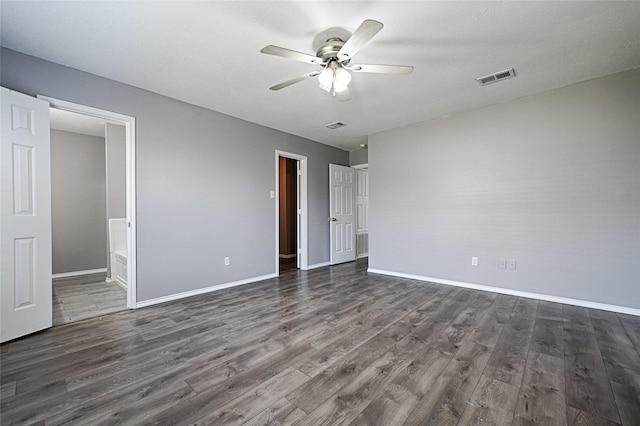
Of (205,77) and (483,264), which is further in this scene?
(483,264)

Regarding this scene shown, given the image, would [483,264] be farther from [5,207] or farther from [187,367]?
[5,207]

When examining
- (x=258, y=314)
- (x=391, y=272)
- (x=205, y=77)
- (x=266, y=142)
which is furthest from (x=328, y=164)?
(x=258, y=314)

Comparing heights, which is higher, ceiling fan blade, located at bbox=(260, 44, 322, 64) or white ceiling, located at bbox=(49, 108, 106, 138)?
white ceiling, located at bbox=(49, 108, 106, 138)

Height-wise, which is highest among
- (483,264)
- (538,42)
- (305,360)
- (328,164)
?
(538,42)

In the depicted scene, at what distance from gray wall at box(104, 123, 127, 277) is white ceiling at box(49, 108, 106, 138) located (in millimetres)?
231

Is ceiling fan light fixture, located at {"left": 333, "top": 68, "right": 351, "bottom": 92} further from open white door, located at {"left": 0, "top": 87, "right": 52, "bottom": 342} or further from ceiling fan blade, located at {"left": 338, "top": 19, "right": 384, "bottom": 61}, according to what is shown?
open white door, located at {"left": 0, "top": 87, "right": 52, "bottom": 342}

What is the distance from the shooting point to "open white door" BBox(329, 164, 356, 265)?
571 centimetres

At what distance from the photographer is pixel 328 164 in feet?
19.1

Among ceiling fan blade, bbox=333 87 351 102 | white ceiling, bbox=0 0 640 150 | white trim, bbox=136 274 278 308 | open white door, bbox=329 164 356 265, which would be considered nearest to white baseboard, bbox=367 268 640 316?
open white door, bbox=329 164 356 265

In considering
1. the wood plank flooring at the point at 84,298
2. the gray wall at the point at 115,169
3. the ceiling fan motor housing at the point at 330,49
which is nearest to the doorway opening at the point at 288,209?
the gray wall at the point at 115,169

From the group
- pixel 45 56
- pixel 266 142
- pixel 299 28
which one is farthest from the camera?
pixel 266 142

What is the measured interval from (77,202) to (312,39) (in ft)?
17.7

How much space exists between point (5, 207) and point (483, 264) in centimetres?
528

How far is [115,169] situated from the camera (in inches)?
176
